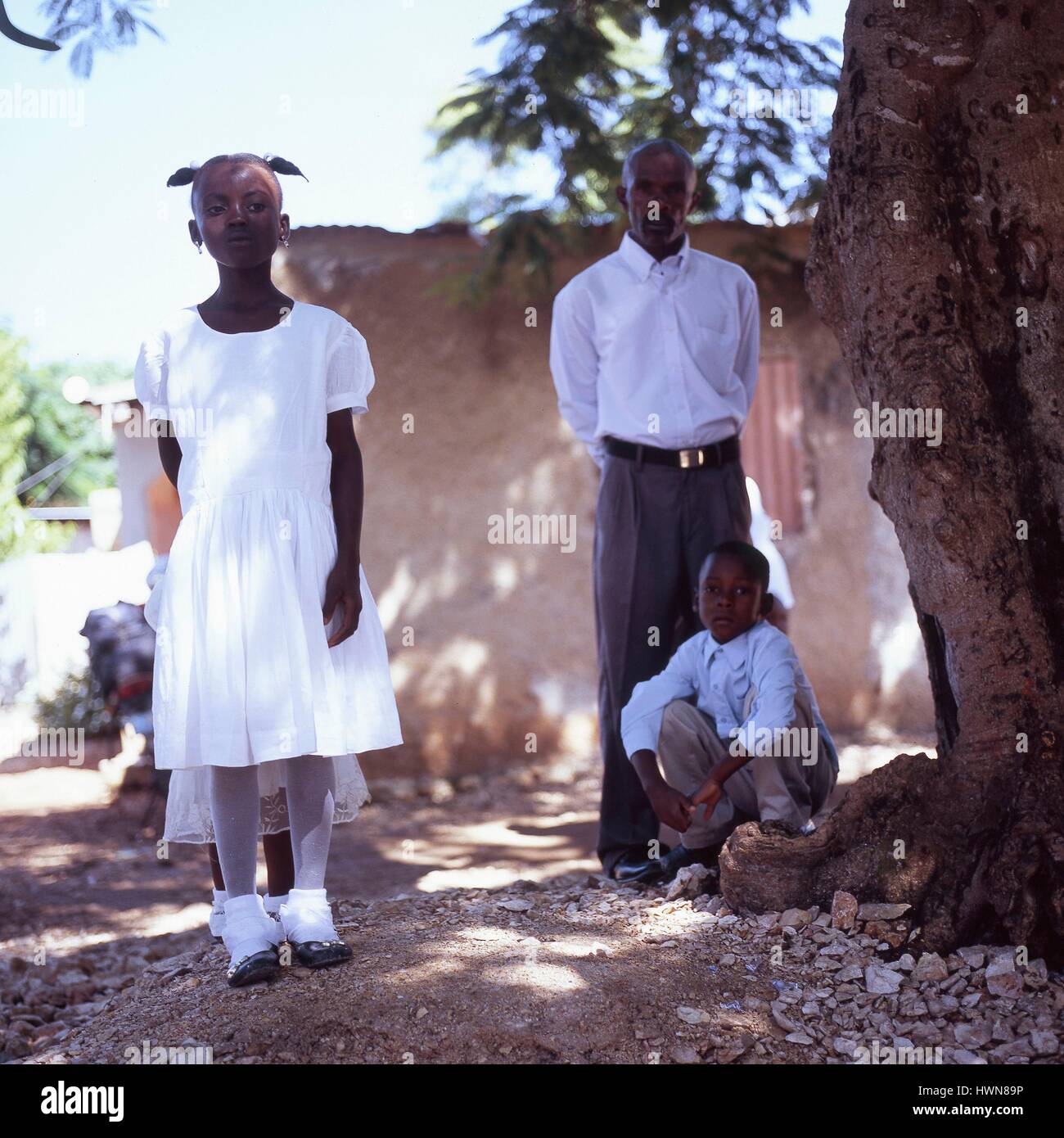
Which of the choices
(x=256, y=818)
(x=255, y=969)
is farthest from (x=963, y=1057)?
(x=256, y=818)

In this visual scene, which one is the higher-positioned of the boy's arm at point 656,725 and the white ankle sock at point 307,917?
the boy's arm at point 656,725

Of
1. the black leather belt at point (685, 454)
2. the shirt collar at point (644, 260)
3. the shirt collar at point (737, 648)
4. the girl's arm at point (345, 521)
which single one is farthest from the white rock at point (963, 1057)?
the shirt collar at point (644, 260)


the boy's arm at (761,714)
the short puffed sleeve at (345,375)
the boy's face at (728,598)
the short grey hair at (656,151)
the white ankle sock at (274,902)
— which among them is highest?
the short grey hair at (656,151)

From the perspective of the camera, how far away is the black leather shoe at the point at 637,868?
358cm

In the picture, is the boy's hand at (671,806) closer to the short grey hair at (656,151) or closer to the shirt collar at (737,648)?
the shirt collar at (737,648)

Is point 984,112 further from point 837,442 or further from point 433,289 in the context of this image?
point 837,442

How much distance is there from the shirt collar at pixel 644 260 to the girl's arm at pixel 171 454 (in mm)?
1650

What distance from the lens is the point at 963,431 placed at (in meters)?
2.93

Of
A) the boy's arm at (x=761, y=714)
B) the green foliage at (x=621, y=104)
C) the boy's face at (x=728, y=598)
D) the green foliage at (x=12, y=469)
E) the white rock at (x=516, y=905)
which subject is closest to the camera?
the boy's arm at (x=761, y=714)

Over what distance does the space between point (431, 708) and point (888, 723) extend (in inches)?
119

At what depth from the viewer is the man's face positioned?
3729 mm

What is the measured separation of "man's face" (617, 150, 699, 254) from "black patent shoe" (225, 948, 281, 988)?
2448mm

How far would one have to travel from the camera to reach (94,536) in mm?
18172
